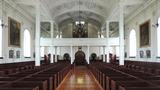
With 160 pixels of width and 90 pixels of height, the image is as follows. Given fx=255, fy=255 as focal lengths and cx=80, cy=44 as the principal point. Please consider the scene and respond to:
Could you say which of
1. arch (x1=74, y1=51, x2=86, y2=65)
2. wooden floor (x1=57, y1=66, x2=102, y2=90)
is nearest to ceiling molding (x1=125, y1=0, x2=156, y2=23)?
wooden floor (x1=57, y1=66, x2=102, y2=90)

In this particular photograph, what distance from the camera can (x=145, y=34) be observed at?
25.3m

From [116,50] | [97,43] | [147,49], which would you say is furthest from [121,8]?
[116,50]

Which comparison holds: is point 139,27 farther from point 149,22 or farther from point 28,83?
point 28,83

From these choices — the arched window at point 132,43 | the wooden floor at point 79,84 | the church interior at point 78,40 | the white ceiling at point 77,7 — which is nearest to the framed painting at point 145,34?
the church interior at point 78,40

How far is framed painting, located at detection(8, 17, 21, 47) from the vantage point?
944 inches

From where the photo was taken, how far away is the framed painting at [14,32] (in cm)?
2398

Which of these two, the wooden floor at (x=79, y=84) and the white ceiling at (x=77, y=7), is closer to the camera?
the wooden floor at (x=79, y=84)

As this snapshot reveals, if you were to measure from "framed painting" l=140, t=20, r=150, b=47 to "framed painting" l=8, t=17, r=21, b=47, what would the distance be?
13.0 metres

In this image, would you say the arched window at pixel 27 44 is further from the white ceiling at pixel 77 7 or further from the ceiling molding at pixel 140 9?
the ceiling molding at pixel 140 9

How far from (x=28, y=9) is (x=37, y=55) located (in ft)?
29.3

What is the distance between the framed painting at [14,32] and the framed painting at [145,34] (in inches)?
513

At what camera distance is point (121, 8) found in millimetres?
22672

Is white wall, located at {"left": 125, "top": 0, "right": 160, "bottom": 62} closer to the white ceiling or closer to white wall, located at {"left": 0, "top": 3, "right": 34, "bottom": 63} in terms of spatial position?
the white ceiling

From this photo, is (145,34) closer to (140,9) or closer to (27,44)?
(140,9)
